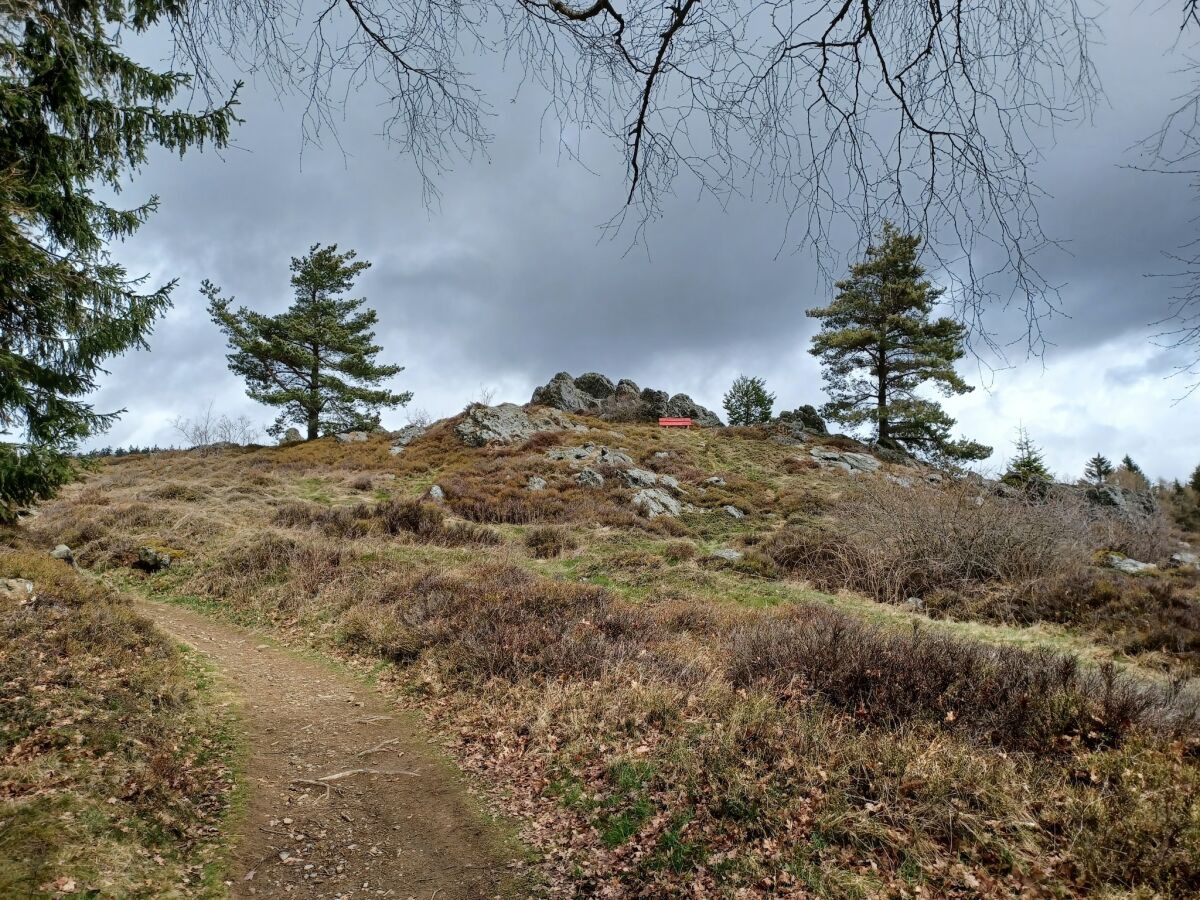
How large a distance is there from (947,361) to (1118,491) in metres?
9.55

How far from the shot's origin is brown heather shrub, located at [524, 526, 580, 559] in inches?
552

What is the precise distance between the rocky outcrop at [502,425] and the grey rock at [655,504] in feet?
31.6

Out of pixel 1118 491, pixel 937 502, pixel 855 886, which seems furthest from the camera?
pixel 1118 491

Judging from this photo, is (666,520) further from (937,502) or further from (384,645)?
(384,645)

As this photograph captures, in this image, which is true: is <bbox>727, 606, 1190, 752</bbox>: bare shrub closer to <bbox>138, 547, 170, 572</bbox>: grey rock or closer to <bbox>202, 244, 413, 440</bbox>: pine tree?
<bbox>138, 547, 170, 572</bbox>: grey rock

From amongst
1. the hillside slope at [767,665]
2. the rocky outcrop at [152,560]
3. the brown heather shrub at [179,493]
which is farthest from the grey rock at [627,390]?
the rocky outcrop at [152,560]

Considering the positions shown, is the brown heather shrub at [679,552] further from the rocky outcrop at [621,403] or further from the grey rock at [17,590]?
the rocky outcrop at [621,403]

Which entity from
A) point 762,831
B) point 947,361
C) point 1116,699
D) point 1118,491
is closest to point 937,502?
point 1116,699

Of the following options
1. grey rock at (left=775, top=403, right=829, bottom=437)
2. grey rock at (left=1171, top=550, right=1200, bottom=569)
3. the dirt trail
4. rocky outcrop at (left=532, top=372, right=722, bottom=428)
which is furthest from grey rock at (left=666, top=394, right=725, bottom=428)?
the dirt trail

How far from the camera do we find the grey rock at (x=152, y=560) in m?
11.3

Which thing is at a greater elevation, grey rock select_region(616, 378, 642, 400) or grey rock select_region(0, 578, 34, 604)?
grey rock select_region(616, 378, 642, 400)

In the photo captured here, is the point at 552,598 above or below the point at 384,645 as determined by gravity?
above

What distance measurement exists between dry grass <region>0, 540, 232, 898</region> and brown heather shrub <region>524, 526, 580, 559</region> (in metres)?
8.23

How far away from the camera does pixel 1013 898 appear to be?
9.86 feet
